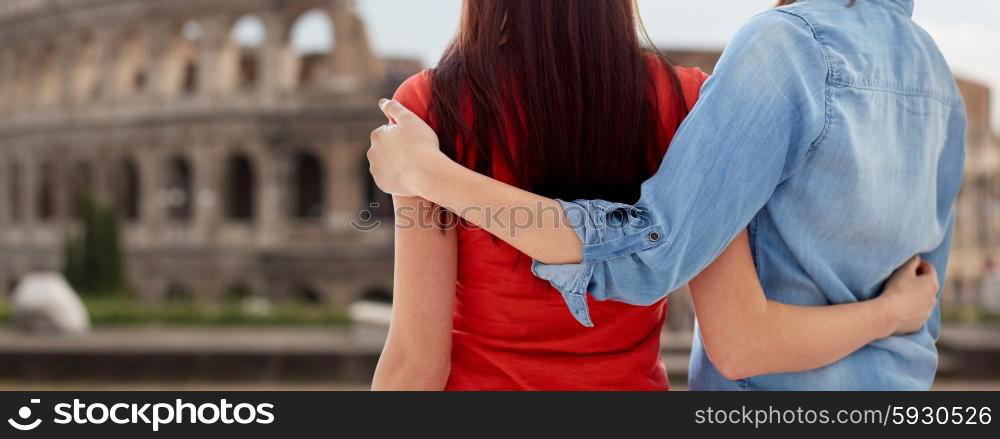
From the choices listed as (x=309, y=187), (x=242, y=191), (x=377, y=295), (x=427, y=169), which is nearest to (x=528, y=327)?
(x=427, y=169)

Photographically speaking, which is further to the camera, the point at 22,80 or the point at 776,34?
the point at 22,80

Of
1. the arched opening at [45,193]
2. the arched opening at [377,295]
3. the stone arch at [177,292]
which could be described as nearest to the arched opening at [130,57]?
the arched opening at [45,193]

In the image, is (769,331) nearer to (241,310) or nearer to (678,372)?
(678,372)

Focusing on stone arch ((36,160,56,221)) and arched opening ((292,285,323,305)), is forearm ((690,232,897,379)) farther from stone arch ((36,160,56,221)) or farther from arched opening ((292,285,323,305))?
stone arch ((36,160,56,221))

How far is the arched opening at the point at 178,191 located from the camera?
25453mm

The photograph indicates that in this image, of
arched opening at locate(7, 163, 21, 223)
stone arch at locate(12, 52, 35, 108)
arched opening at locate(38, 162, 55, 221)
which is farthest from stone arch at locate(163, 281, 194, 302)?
stone arch at locate(12, 52, 35, 108)

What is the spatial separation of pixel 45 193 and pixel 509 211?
100ft

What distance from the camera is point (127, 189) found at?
1061 inches

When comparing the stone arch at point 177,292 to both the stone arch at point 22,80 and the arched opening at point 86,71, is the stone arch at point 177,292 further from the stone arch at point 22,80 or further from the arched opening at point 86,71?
the stone arch at point 22,80

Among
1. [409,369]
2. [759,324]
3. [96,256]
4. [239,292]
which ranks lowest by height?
[239,292]

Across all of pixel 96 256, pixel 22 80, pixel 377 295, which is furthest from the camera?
pixel 22 80

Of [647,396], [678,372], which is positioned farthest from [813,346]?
[678,372]

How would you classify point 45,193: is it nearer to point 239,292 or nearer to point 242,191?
point 242,191

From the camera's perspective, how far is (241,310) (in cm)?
1563
